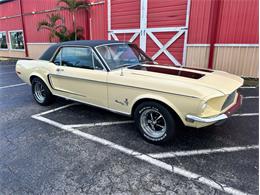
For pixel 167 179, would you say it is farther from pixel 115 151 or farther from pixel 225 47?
pixel 225 47

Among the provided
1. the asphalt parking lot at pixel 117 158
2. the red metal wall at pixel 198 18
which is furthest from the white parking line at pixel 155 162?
the red metal wall at pixel 198 18

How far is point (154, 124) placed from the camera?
325cm

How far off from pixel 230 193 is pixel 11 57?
845 inches

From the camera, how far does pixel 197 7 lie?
8.02m

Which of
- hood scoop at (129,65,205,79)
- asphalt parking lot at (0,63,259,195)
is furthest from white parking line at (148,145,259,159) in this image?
hood scoop at (129,65,205,79)

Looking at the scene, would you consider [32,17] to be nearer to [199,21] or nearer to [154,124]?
[199,21]

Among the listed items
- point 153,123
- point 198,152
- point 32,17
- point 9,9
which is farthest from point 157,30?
point 9,9

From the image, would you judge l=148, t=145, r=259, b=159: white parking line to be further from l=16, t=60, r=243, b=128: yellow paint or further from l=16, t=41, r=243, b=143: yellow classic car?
l=16, t=60, r=243, b=128: yellow paint

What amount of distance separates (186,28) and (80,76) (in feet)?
20.5

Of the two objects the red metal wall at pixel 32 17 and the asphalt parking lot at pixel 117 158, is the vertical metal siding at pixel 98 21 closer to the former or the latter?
the red metal wall at pixel 32 17

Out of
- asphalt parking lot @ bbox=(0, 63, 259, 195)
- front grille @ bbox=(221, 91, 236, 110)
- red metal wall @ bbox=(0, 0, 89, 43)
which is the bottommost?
asphalt parking lot @ bbox=(0, 63, 259, 195)

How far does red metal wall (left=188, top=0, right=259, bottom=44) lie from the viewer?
7.21 metres

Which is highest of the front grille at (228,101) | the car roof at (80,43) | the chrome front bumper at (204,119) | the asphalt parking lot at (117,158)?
the car roof at (80,43)

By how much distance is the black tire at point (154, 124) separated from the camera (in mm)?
2944
